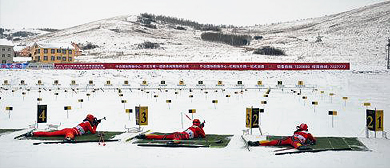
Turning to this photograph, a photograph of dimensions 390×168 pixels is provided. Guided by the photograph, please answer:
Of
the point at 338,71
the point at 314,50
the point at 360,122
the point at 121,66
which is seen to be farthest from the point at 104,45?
the point at 360,122

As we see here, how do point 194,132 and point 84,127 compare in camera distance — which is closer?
point 194,132

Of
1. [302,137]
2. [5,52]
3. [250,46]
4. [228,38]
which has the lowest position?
[302,137]

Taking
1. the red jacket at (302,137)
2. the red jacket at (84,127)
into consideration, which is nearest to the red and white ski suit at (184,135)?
the red jacket at (84,127)

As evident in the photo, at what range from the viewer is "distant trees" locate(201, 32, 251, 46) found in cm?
14450

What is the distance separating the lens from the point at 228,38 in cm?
15112

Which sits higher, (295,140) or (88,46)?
(88,46)

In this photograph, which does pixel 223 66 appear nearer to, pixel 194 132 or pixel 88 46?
pixel 194 132

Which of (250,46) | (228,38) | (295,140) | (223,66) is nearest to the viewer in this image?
(295,140)

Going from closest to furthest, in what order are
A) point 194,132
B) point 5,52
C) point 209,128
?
1. point 194,132
2. point 209,128
3. point 5,52

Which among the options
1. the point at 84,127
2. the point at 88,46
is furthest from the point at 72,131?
the point at 88,46

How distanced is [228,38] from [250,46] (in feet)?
68.4

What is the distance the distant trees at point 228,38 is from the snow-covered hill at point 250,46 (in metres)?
5.27

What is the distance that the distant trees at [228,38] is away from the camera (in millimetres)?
144500

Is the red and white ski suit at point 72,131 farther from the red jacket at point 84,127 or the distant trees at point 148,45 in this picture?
the distant trees at point 148,45
